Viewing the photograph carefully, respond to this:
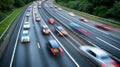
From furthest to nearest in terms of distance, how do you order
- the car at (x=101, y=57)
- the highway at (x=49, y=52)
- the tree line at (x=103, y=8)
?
1. the tree line at (x=103, y=8)
2. the highway at (x=49, y=52)
3. the car at (x=101, y=57)

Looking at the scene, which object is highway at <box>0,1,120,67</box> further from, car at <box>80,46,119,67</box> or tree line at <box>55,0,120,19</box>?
tree line at <box>55,0,120,19</box>

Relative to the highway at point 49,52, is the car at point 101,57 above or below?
above

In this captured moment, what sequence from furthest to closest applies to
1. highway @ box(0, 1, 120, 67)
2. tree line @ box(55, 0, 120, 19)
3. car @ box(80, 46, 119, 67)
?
tree line @ box(55, 0, 120, 19), highway @ box(0, 1, 120, 67), car @ box(80, 46, 119, 67)

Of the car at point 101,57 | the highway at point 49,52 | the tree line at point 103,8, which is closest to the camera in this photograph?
the car at point 101,57

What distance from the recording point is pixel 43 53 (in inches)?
1302

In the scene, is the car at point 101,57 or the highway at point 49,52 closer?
the car at point 101,57

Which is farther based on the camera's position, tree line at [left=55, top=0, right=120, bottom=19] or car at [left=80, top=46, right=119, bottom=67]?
tree line at [left=55, top=0, right=120, bottom=19]

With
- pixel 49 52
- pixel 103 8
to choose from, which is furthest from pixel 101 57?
pixel 103 8

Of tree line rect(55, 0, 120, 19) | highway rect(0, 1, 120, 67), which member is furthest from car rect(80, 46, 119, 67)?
tree line rect(55, 0, 120, 19)

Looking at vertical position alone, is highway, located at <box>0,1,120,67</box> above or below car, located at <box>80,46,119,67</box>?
below

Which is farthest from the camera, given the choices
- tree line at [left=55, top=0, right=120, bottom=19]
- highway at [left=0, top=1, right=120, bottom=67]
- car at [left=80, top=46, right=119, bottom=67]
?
tree line at [left=55, top=0, right=120, bottom=19]

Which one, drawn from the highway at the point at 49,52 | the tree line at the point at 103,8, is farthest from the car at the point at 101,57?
the tree line at the point at 103,8

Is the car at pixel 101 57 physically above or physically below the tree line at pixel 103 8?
above

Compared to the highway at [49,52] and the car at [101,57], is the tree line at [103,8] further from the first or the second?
the car at [101,57]
